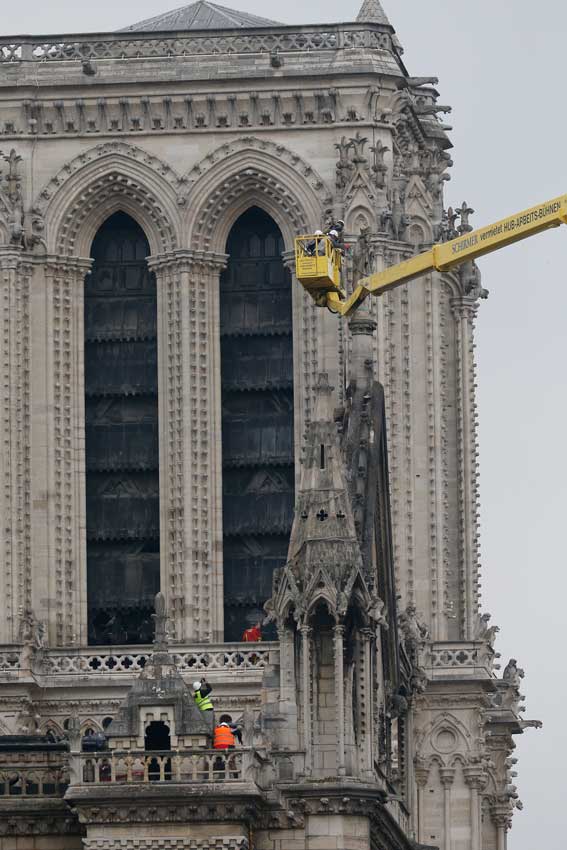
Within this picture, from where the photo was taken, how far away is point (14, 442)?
14662 centimetres

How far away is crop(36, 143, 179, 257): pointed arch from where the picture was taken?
486 ft

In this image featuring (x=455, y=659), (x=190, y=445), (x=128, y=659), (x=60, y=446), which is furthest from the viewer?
(x=60, y=446)

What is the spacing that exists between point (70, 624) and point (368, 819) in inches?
1152

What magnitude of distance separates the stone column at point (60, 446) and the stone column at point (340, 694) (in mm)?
27754

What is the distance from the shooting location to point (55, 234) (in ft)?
487

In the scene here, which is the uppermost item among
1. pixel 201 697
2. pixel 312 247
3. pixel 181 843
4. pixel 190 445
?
pixel 312 247

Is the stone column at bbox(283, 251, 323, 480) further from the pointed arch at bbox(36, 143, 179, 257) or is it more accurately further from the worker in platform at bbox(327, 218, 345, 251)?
the worker in platform at bbox(327, 218, 345, 251)

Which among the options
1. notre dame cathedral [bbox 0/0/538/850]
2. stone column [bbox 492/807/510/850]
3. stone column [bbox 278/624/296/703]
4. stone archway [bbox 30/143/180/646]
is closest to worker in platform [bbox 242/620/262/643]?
notre dame cathedral [bbox 0/0/538/850]

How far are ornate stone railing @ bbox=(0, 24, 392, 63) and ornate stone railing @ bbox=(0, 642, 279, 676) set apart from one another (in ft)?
50.0

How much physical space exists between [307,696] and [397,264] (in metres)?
29.1

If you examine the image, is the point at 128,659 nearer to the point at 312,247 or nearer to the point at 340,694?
the point at 312,247

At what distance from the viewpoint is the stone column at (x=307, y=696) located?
387ft

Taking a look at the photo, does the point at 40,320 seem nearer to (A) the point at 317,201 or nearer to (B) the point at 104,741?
(A) the point at 317,201

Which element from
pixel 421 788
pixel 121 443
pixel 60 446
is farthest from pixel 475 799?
pixel 60 446
